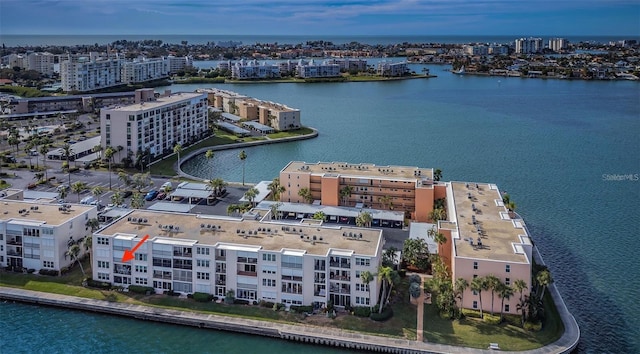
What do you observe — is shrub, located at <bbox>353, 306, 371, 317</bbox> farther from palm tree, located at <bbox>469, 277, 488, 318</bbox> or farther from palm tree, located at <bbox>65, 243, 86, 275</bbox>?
palm tree, located at <bbox>65, 243, 86, 275</bbox>

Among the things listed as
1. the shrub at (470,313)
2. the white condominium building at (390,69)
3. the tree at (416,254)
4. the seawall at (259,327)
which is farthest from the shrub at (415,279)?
the white condominium building at (390,69)

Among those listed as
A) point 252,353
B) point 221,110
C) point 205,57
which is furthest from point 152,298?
point 205,57

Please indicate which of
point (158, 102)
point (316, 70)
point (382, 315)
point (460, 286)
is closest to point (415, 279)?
Result: point (460, 286)

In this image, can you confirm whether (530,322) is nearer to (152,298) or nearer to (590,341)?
(590,341)

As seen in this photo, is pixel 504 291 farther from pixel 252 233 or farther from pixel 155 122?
pixel 155 122

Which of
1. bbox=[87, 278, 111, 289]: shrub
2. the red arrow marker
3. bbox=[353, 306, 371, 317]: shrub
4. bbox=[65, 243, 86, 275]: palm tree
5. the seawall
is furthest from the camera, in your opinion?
bbox=[65, 243, 86, 275]: palm tree

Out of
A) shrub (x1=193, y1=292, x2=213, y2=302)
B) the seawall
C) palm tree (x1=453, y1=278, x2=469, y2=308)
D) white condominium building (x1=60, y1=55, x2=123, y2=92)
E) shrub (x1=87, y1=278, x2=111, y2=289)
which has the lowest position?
the seawall

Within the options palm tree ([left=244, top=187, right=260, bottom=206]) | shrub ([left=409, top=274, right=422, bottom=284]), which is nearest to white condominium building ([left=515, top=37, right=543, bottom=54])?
palm tree ([left=244, top=187, right=260, bottom=206])
